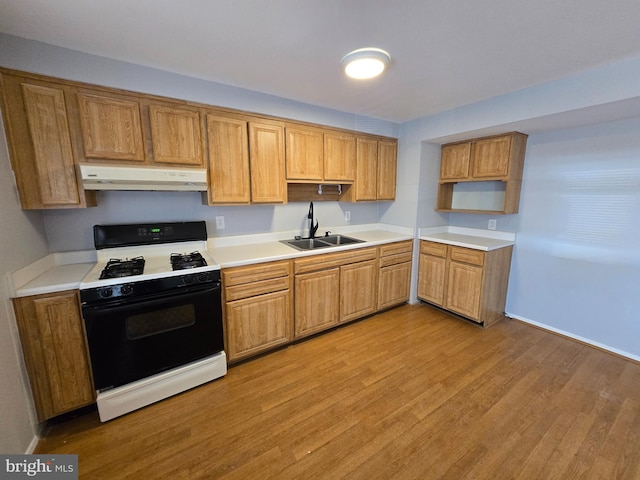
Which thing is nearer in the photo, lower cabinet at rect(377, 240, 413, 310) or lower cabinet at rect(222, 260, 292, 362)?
lower cabinet at rect(222, 260, 292, 362)

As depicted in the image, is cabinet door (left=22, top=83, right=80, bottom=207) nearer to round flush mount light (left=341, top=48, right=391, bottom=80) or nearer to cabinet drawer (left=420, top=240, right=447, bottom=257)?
round flush mount light (left=341, top=48, right=391, bottom=80)

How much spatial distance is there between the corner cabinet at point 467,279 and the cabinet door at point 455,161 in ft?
3.01

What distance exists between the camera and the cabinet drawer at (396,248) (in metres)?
3.13

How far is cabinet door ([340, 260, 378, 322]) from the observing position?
2.85m

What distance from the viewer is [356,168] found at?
124 inches

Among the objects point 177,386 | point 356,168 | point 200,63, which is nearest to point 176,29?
point 200,63

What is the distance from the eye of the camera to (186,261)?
206 cm

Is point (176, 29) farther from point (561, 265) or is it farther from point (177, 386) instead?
point (561, 265)

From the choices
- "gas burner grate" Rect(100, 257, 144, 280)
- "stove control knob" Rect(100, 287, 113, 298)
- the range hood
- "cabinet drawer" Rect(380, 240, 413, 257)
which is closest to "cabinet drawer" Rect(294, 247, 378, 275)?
"cabinet drawer" Rect(380, 240, 413, 257)

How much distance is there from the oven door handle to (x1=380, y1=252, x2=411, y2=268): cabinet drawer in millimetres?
1942

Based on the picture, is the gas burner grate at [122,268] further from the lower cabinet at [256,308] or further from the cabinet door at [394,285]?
the cabinet door at [394,285]

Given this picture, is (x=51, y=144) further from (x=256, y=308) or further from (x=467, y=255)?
(x=467, y=255)

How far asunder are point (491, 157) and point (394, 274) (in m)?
1.74

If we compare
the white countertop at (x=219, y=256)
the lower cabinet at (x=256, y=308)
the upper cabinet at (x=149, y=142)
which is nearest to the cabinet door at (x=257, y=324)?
the lower cabinet at (x=256, y=308)
